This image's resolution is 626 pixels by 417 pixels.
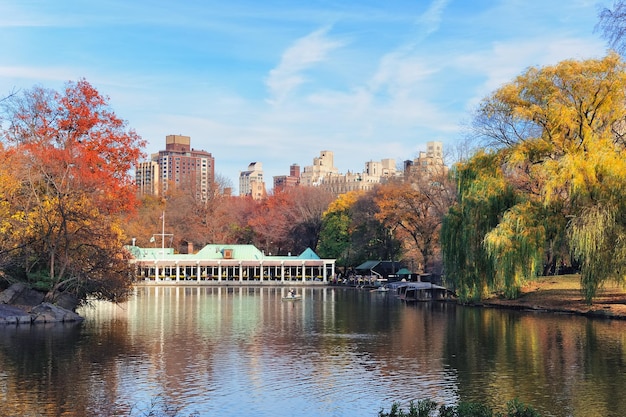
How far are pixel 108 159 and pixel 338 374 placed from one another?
95.3 feet

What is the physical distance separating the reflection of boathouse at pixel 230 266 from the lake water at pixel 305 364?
1471 inches

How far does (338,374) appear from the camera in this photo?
65.0ft

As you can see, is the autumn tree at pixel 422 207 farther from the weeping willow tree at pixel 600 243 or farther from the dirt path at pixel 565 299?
the weeping willow tree at pixel 600 243

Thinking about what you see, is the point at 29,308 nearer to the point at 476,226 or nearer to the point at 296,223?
the point at 476,226

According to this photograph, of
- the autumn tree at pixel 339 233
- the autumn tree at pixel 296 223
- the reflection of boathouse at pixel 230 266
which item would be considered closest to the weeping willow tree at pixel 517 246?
the reflection of boathouse at pixel 230 266

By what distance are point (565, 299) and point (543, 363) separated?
19.2 meters

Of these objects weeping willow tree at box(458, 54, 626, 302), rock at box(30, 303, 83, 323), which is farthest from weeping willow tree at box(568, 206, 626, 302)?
rock at box(30, 303, 83, 323)

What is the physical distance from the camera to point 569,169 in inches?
1342

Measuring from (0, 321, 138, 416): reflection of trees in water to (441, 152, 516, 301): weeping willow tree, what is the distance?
1867 centimetres

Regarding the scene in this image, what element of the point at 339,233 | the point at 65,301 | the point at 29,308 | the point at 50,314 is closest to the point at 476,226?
the point at 65,301

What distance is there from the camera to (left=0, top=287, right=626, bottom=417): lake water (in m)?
16.1

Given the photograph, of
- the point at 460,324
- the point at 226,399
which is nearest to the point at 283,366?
the point at 226,399

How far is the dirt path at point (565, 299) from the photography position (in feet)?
116

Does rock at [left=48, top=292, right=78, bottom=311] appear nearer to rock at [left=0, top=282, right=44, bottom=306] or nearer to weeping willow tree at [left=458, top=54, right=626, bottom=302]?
rock at [left=0, top=282, right=44, bottom=306]
